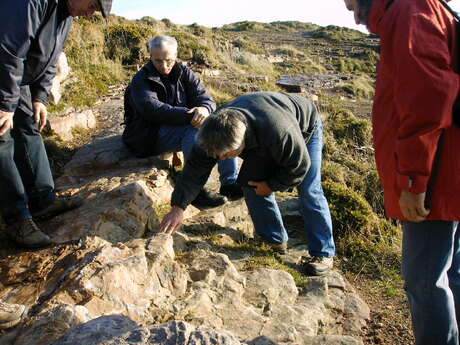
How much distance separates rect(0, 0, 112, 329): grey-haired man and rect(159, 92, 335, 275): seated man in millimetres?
1096

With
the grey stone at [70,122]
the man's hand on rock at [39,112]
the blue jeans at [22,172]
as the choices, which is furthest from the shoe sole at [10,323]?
the grey stone at [70,122]

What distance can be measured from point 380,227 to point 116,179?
3.39 metres

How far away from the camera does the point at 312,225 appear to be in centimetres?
425

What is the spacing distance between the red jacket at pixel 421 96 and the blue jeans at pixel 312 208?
1.85 m

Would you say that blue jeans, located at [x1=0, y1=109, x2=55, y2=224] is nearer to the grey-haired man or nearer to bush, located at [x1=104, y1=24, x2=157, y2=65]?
Answer: the grey-haired man

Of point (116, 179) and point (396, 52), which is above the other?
point (396, 52)

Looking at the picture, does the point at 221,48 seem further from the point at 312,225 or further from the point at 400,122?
the point at 400,122

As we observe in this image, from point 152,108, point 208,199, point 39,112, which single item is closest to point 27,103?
point 39,112

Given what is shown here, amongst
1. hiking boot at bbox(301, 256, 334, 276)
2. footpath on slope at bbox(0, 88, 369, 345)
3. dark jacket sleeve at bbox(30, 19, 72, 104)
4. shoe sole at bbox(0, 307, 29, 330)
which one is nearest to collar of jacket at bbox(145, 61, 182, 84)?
footpath on slope at bbox(0, 88, 369, 345)

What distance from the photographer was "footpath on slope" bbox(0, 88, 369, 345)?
7.48ft

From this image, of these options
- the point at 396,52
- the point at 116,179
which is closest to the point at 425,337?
the point at 396,52

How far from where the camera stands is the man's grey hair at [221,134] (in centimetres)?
320

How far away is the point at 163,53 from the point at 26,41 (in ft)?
8.08

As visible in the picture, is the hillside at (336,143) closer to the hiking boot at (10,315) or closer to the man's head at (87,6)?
the hiking boot at (10,315)
